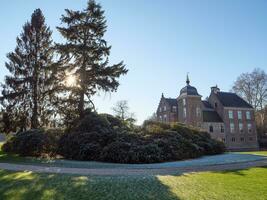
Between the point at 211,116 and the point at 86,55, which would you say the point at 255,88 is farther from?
the point at 86,55

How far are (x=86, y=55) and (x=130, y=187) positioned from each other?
55.6 feet

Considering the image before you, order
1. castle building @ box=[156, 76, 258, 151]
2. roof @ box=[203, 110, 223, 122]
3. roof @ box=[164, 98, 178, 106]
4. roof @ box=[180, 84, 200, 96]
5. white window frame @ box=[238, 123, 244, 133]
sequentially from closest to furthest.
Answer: roof @ box=[180, 84, 200, 96] < castle building @ box=[156, 76, 258, 151] < roof @ box=[203, 110, 223, 122] < white window frame @ box=[238, 123, 244, 133] < roof @ box=[164, 98, 178, 106]

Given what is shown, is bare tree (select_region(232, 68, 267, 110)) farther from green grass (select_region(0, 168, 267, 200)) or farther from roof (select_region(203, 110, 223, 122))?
green grass (select_region(0, 168, 267, 200))

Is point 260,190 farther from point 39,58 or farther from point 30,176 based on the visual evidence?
point 39,58

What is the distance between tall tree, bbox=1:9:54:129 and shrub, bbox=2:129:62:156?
7.13 meters

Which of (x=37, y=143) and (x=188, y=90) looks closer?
(x=37, y=143)

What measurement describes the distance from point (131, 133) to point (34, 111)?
1303 centimetres

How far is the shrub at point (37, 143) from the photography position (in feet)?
62.2

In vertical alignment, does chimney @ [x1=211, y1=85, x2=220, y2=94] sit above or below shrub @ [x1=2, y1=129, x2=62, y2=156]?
above

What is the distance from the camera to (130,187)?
321 inches

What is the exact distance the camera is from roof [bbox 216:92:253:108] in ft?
174

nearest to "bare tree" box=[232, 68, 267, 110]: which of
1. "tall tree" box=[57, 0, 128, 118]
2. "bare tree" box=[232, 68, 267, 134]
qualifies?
"bare tree" box=[232, 68, 267, 134]

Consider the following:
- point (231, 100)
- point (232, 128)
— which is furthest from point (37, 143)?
point (231, 100)

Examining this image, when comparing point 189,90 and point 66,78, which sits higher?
point 189,90
